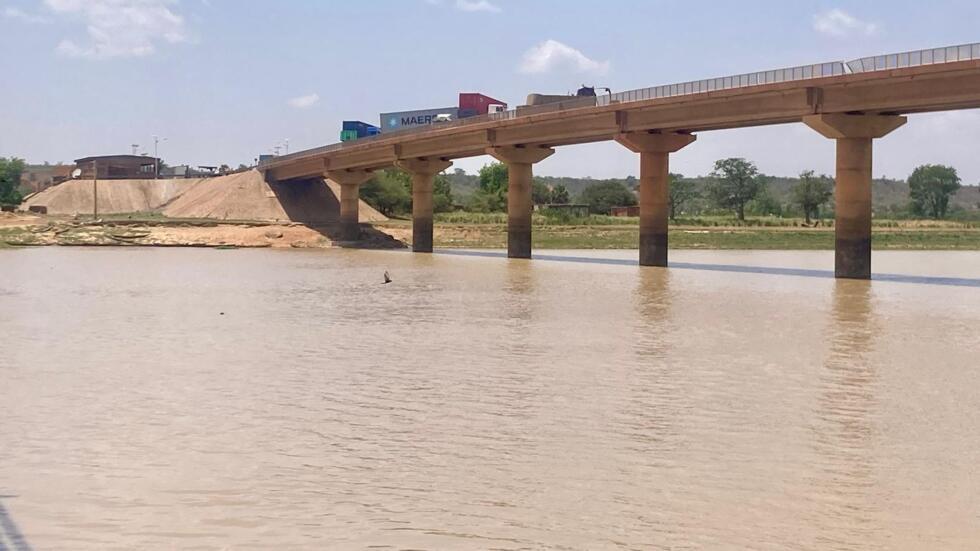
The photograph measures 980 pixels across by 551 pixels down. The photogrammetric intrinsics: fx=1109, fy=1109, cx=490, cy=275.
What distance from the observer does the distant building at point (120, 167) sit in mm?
169750

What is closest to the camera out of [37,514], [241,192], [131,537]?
[131,537]

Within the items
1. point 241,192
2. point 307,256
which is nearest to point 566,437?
point 307,256

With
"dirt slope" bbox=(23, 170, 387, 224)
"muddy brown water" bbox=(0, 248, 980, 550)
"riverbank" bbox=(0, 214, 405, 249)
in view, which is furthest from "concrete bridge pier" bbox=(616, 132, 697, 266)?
"dirt slope" bbox=(23, 170, 387, 224)

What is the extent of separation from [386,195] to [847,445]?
13488 centimetres

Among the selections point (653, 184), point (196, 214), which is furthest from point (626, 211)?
point (653, 184)

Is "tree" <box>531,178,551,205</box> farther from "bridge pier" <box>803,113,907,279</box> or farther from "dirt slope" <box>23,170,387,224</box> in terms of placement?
"bridge pier" <box>803,113,907,279</box>

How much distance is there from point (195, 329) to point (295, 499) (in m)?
18.4

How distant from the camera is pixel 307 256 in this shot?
81.2 metres

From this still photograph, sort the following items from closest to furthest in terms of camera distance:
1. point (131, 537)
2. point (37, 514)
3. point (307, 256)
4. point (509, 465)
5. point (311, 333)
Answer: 1. point (131, 537)
2. point (37, 514)
3. point (509, 465)
4. point (311, 333)
5. point (307, 256)

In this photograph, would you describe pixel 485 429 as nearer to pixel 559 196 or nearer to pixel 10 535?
pixel 10 535

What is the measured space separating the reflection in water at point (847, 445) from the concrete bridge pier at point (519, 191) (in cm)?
5463

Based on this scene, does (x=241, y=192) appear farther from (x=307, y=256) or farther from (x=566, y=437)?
(x=566, y=437)

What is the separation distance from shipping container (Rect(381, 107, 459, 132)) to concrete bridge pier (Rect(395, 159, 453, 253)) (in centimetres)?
2471

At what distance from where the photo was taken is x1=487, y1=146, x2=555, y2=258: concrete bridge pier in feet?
270
